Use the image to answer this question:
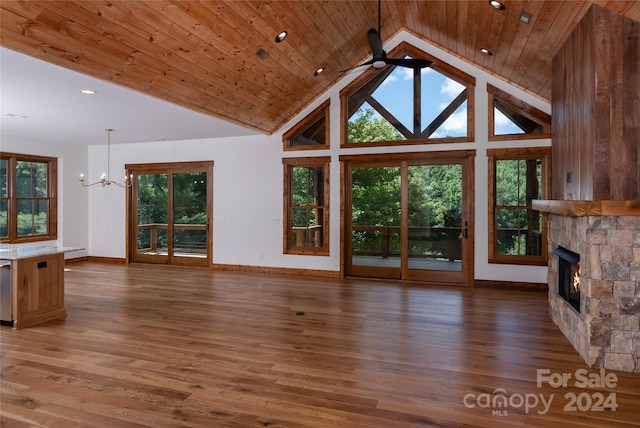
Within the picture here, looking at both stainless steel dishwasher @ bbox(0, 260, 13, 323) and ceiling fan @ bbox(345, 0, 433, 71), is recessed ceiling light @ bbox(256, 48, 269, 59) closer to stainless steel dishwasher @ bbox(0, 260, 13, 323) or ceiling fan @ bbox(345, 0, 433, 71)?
ceiling fan @ bbox(345, 0, 433, 71)

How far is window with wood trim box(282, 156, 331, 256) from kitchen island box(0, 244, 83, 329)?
385cm

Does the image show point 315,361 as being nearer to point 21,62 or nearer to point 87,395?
point 87,395

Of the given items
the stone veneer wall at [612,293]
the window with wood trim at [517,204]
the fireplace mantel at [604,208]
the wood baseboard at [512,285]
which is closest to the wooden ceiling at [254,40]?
the window with wood trim at [517,204]

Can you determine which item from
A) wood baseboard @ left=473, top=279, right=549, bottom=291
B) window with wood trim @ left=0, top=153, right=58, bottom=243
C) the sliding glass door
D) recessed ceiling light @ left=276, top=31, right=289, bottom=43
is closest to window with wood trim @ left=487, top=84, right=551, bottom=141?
wood baseboard @ left=473, top=279, right=549, bottom=291

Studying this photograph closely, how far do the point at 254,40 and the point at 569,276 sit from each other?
4329mm

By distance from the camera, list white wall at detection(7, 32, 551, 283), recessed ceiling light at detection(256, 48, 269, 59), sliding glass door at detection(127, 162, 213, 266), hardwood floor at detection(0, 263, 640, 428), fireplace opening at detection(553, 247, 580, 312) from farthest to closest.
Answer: sliding glass door at detection(127, 162, 213, 266), white wall at detection(7, 32, 551, 283), recessed ceiling light at detection(256, 48, 269, 59), fireplace opening at detection(553, 247, 580, 312), hardwood floor at detection(0, 263, 640, 428)

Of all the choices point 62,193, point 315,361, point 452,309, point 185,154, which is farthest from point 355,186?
point 62,193

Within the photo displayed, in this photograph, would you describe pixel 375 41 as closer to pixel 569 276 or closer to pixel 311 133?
pixel 569 276

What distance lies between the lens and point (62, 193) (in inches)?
337

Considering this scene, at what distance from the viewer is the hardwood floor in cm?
255

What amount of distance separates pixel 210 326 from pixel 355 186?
12.7 feet

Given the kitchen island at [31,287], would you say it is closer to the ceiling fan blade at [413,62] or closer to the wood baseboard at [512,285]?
the ceiling fan blade at [413,62]

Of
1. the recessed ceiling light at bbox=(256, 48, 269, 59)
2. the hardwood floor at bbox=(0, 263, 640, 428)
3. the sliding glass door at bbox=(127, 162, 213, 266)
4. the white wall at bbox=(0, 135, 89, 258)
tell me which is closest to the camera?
the hardwood floor at bbox=(0, 263, 640, 428)

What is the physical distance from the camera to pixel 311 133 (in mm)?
7527
